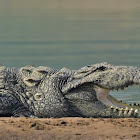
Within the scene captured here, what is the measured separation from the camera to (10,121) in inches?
469

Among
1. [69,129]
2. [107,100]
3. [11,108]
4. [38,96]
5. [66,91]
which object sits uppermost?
[66,91]

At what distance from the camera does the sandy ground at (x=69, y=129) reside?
35.2ft

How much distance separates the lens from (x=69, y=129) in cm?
1123

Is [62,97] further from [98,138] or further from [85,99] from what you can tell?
[98,138]

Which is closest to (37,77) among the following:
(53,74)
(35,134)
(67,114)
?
(53,74)

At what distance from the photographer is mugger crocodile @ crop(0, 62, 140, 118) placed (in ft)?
42.2

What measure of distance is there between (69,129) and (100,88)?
2.16 m

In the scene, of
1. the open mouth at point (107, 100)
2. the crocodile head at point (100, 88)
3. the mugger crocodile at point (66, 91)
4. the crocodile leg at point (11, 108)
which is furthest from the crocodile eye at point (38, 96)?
the open mouth at point (107, 100)

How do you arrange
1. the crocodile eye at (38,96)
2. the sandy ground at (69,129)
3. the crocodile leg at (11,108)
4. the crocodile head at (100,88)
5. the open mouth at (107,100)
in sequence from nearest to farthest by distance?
the sandy ground at (69,129), the crocodile head at (100,88), the open mouth at (107,100), the crocodile eye at (38,96), the crocodile leg at (11,108)

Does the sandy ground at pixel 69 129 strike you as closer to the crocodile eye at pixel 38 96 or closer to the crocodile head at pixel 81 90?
the crocodile head at pixel 81 90

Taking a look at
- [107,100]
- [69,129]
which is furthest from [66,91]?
[69,129]

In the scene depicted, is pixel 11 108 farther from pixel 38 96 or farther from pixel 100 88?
pixel 100 88

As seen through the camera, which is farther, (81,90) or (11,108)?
(11,108)

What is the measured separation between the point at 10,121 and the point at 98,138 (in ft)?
7.63
